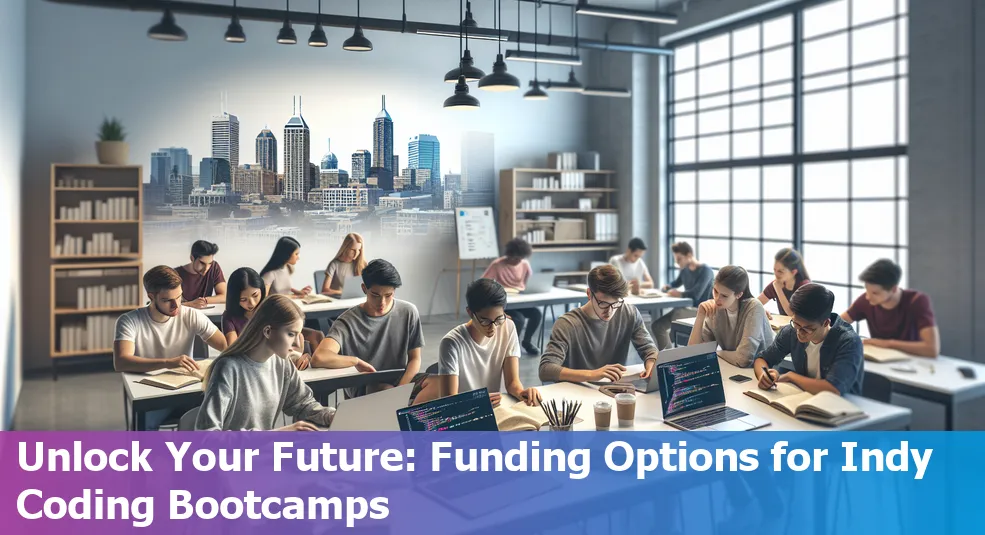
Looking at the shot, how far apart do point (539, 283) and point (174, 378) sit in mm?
3855

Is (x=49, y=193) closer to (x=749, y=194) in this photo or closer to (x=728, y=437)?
(x=728, y=437)

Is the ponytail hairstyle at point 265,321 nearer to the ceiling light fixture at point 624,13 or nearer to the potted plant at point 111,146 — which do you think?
the ceiling light fixture at point 624,13

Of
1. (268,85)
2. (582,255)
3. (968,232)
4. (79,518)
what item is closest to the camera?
(79,518)

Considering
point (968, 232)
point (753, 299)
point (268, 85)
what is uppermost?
point (268, 85)

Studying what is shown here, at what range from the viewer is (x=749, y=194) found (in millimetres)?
8016

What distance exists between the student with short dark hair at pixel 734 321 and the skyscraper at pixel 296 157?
527 centimetres

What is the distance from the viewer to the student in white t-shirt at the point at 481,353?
2.99 meters

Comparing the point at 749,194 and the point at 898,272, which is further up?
the point at 749,194

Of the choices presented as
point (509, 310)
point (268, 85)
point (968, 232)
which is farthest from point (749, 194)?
point (268, 85)

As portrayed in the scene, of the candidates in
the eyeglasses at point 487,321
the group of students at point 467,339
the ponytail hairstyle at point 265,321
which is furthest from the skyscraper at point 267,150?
the ponytail hairstyle at point 265,321

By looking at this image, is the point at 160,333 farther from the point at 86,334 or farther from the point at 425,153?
the point at 425,153

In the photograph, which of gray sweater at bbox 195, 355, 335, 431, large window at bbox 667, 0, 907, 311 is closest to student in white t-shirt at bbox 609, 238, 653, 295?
large window at bbox 667, 0, 907, 311

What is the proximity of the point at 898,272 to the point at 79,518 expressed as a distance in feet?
13.4

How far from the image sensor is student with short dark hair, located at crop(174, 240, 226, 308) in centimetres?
542
